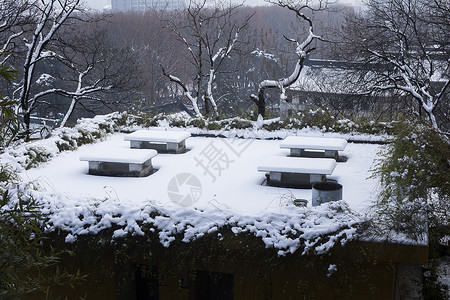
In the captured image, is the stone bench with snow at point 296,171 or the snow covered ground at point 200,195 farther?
the stone bench with snow at point 296,171

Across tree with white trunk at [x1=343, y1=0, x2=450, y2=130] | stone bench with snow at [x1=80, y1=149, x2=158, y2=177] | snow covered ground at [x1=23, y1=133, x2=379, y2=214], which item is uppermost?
tree with white trunk at [x1=343, y1=0, x2=450, y2=130]

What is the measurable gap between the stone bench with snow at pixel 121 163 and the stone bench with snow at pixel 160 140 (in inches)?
36.9

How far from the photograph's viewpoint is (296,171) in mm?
6297

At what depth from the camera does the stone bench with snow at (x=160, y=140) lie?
823cm

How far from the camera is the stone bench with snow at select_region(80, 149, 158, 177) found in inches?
274

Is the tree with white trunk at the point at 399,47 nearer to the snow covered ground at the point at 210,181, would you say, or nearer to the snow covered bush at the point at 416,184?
the snow covered ground at the point at 210,181

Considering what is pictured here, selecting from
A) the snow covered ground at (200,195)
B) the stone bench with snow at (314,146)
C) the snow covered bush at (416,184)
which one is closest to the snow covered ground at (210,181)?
the snow covered ground at (200,195)

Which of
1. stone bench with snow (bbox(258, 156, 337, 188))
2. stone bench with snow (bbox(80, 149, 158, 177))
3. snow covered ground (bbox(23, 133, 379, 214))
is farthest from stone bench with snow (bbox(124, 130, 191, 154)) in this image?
stone bench with snow (bbox(258, 156, 337, 188))

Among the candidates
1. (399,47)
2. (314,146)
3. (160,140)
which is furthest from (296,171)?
(399,47)

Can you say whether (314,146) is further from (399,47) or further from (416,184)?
(399,47)

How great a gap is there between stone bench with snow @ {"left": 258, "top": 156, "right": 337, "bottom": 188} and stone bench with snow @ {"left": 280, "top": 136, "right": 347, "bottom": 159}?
3.10ft

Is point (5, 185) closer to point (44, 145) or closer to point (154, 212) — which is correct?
point (154, 212)

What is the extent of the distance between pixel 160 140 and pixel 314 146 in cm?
256

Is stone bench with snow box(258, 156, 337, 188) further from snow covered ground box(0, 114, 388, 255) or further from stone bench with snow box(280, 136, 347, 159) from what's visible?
stone bench with snow box(280, 136, 347, 159)
